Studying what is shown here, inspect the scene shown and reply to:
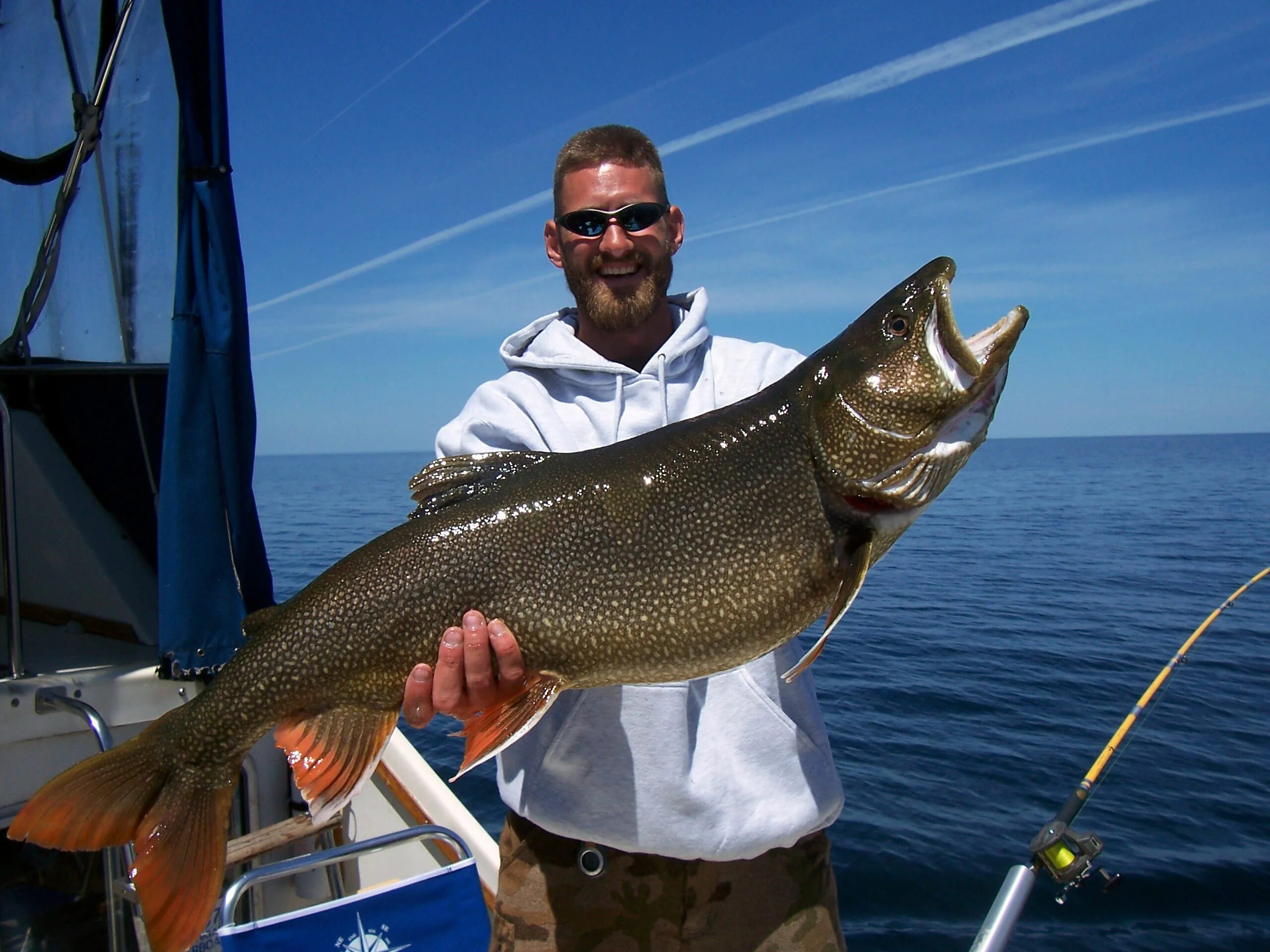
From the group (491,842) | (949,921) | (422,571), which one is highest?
(422,571)

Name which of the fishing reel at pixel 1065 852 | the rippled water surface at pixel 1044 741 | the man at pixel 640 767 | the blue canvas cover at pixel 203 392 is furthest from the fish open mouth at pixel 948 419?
the rippled water surface at pixel 1044 741

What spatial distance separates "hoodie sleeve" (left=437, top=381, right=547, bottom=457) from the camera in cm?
324

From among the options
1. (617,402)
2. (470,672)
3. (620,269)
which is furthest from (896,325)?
(470,672)

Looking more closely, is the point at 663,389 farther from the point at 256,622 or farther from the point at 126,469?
the point at 126,469

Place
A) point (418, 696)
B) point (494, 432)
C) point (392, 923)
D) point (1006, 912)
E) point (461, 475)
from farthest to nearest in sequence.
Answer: point (392, 923) < point (494, 432) < point (1006, 912) < point (461, 475) < point (418, 696)

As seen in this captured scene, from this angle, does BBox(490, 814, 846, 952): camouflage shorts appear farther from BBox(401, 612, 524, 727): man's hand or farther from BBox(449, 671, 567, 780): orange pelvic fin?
BBox(401, 612, 524, 727): man's hand

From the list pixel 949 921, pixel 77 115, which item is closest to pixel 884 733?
pixel 949 921

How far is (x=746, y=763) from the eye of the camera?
284cm

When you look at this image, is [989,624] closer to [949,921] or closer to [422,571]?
[949,921]

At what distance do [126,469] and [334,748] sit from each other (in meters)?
3.32

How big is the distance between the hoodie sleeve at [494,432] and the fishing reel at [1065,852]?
2.90 metres

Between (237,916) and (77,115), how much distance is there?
14.8 ft

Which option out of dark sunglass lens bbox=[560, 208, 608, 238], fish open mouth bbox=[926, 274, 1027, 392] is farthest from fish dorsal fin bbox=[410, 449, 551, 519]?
fish open mouth bbox=[926, 274, 1027, 392]

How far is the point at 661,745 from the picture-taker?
2.85 m
